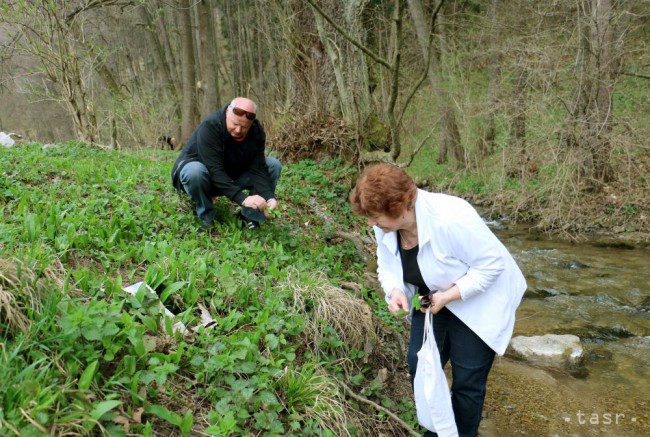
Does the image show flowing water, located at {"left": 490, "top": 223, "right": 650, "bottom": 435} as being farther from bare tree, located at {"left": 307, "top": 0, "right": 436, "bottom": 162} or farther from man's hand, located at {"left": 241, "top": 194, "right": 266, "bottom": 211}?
man's hand, located at {"left": 241, "top": 194, "right": 266, "bottom": 211}

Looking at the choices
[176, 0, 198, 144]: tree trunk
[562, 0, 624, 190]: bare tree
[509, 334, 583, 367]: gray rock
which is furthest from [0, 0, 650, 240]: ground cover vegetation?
[176, 0, 198, 144]: tree trunk

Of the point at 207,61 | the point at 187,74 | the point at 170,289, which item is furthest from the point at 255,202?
the point at 187,74

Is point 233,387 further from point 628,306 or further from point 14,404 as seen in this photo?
point 628,306

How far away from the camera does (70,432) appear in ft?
5.43

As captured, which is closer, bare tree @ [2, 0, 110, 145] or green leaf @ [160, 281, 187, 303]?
green leaf @ [160, 281, 187, 303]

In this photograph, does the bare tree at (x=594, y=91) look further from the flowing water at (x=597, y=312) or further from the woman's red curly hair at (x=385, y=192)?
the woman's red curly hair at (x=385, y=192)

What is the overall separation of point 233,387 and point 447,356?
123cm

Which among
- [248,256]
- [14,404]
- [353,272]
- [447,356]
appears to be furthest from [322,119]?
[14,404]

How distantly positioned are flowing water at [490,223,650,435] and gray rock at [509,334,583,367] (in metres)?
0.10

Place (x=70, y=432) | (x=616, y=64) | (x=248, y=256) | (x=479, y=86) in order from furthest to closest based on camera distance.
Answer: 1. (x=479, y=86)
2. (x=616, y=64)
3. (x=248, y=256)
4. (x=70, y=432)

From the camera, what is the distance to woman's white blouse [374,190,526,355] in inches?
87.3

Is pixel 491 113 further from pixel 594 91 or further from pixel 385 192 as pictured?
pixel 385 192

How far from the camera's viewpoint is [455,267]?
7.60ft

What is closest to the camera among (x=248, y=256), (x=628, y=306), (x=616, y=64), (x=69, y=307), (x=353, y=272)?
(x=69, y=307)
